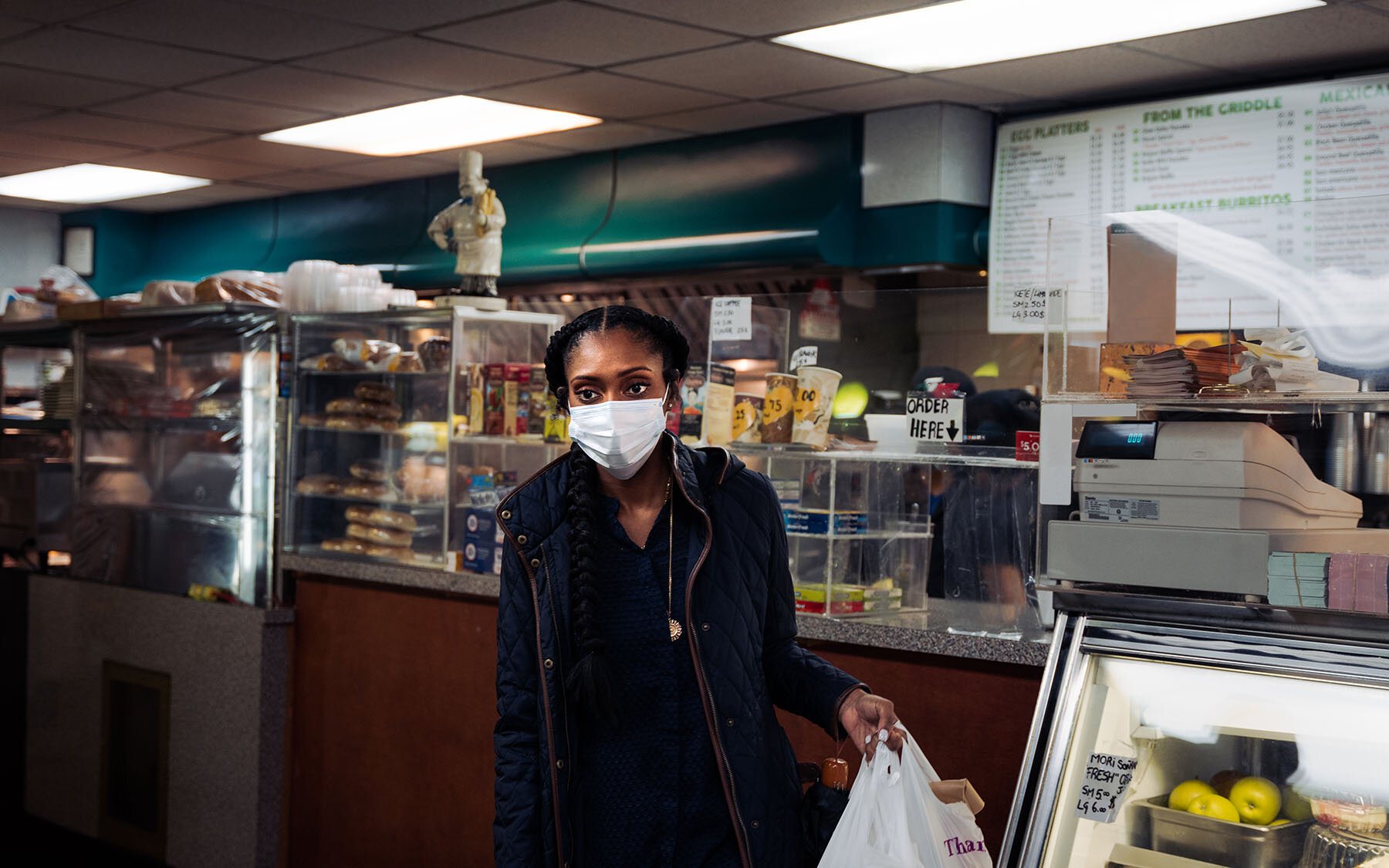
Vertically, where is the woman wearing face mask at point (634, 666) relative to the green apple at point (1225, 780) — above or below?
above

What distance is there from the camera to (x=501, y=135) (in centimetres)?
610

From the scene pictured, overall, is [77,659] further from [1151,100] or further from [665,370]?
[1151,100]

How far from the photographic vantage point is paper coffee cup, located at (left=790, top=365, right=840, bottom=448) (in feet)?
11.4

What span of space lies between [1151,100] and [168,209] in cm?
623

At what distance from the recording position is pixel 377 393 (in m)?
4.54

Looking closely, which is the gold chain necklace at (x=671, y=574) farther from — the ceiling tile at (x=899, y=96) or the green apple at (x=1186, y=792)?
the ceiling tile at (x=899, y=96)

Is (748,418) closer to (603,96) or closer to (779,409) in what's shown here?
(779,409)

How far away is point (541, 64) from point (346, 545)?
1835mm

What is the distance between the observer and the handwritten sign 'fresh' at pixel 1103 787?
2.19m

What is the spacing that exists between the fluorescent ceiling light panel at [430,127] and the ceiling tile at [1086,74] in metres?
1.75

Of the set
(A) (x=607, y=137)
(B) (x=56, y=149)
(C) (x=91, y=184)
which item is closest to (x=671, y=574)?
(A) (x=607, y=137)

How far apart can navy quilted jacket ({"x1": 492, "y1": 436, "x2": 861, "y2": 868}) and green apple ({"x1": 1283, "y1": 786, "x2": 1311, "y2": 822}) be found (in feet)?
2.53

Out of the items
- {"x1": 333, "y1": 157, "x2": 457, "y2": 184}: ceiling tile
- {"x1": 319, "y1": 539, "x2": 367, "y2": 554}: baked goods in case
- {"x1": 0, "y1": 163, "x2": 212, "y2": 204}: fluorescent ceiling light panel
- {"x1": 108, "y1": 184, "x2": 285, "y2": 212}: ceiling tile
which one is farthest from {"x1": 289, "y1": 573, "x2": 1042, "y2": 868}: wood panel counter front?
{"x1": 108, "y1": 184, "x2": 285, "y2": 212}: ceiling tile

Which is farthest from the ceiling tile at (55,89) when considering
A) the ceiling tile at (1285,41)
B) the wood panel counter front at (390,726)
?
the ceiling tile at (1285,41)
